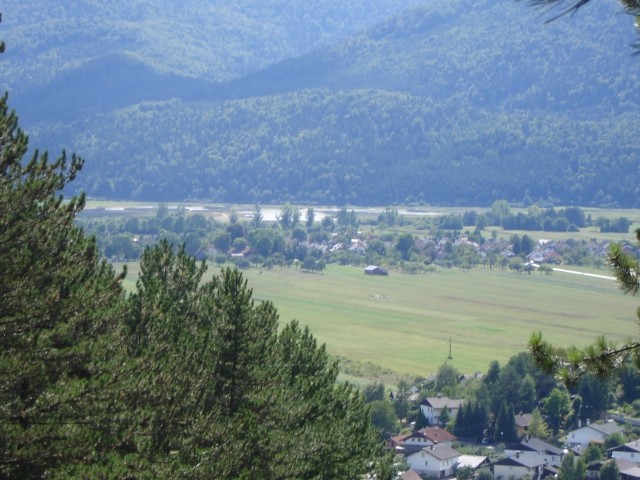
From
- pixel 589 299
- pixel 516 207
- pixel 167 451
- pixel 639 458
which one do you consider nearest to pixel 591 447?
pixel 639 458

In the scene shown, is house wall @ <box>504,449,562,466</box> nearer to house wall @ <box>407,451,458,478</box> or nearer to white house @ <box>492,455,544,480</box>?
white house @ <box>492,455,544,480</box>

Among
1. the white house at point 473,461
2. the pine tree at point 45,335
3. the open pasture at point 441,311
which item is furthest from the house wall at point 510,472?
the pine tree at point 45,335

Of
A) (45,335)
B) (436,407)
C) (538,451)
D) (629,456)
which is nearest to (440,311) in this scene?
(436,407)

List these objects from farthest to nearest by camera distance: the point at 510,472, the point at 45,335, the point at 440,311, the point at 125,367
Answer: the point at 440,311
the point at 510,472
the point at 125,367
the point at 45,335

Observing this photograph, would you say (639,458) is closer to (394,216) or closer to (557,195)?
(394,216)

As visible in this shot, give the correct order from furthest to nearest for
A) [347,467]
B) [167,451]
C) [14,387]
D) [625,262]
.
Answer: [347,467] → [167,451] → [14,387] → [625,262]

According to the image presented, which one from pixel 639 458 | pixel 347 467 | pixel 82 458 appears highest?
pixel 82 458

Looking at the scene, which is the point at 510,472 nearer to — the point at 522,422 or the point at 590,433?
the point at 590,433
